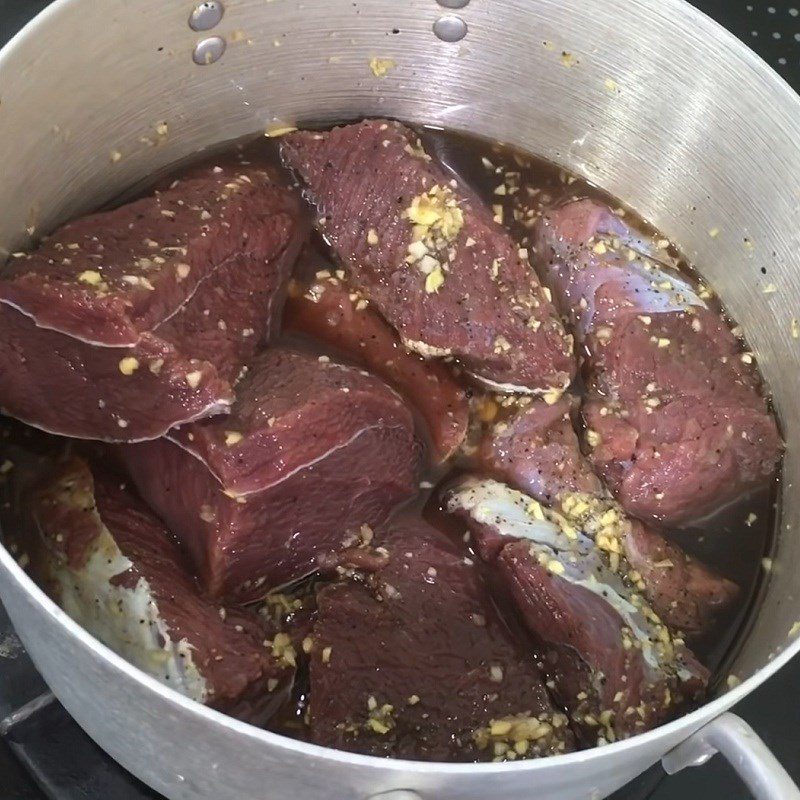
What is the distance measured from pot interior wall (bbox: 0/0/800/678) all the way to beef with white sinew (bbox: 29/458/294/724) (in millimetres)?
536

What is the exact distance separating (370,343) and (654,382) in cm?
62

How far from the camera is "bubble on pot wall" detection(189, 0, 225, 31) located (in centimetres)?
171

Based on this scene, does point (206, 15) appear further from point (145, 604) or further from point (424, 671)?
point (424, 671)

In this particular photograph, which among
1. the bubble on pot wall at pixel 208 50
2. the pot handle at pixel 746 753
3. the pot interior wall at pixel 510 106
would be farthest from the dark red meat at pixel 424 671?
the bubble on pot wall at pixel 208 50

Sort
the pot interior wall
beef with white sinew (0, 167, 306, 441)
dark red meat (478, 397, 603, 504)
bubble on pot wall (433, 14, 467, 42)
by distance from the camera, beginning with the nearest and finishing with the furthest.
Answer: beef with white sinew (0, 167, 306, 441)
the pot interior wall
dark red meat (478, 397, 603, 504)
bubble on pot wall (433, 14, 467, 42)

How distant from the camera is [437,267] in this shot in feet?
5.91

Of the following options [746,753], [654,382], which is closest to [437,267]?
A: [654,382]

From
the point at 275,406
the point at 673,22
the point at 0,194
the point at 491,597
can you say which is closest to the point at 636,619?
the point at 491,597

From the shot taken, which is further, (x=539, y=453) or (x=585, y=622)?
(x=539, y=453)

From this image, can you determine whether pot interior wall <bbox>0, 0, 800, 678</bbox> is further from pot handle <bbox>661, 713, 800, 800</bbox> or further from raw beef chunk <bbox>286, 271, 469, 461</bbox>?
raw beef chunk <bbox>286, 271, 469, 461</bbox>

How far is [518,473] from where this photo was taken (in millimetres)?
1797

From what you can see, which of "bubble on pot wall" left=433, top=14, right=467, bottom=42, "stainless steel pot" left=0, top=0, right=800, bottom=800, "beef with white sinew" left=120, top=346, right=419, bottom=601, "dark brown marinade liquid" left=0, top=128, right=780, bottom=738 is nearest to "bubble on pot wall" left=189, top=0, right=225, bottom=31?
"stainless steel pot" left=0, top=0, right=800, bottom=800

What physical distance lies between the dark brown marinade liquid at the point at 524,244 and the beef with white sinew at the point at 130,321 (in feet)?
0.70

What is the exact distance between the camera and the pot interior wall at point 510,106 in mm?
1655
